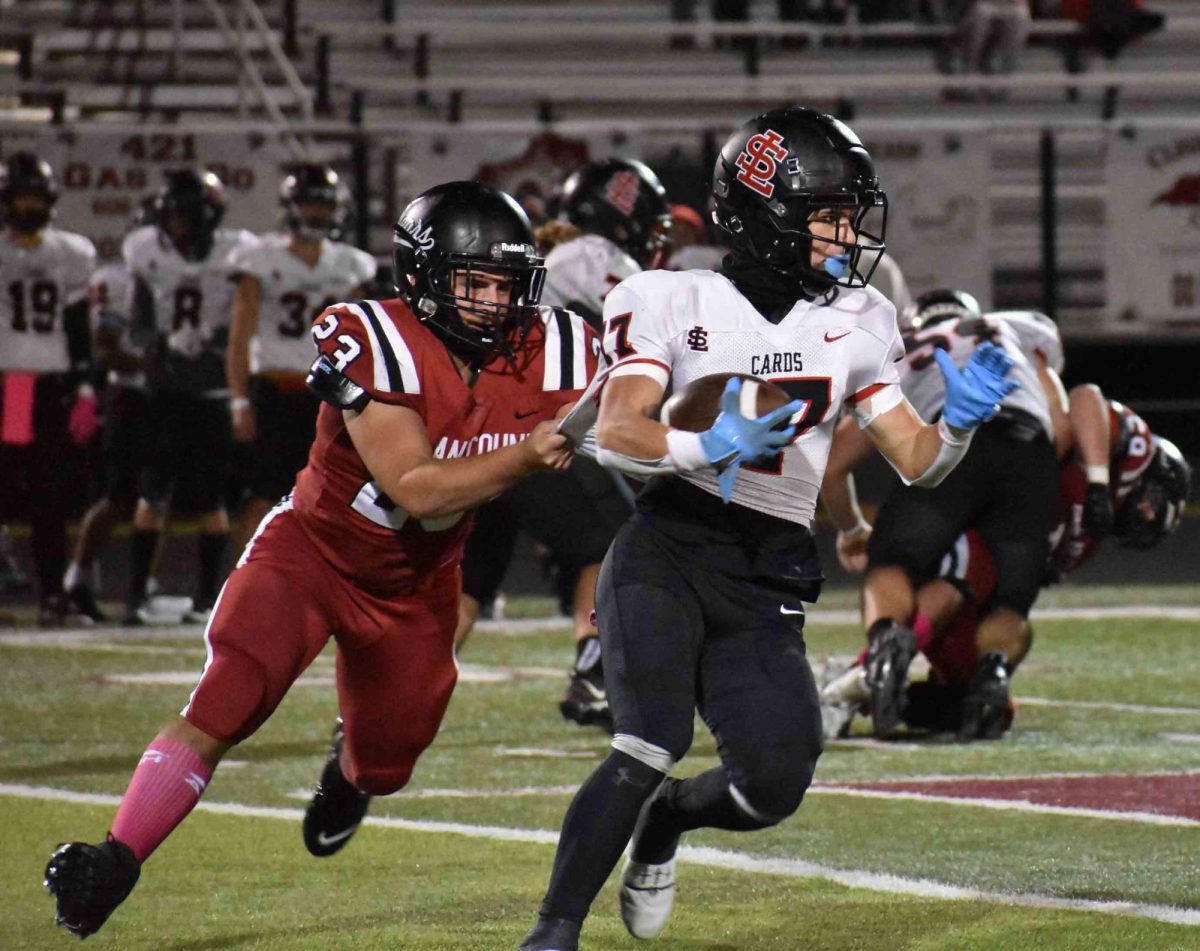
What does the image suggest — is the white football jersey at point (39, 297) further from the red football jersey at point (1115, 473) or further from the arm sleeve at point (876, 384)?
the arm sleeve at point (876, 384)

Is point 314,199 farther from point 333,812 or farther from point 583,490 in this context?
point 333,812

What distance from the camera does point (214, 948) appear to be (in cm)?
420

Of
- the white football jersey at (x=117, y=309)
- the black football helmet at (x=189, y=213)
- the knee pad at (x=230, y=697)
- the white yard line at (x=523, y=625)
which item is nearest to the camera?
the knee pad at (x=230, y=697)

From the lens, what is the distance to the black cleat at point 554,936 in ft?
12.5

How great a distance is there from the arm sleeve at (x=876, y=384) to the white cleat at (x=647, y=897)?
0.91m

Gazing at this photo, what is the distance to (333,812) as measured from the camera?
194 inches

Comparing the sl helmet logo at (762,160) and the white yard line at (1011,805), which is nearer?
the sl helmet logo at (762,160)

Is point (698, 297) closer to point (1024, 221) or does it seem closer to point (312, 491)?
point (312, 491)

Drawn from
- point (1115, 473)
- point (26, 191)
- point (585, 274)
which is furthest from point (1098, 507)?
point (26, 191)

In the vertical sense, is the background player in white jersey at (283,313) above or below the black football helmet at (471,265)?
below

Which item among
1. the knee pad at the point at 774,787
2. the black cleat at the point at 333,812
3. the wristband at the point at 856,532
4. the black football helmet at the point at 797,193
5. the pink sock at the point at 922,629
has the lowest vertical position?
the pink sock at the point at 922,629

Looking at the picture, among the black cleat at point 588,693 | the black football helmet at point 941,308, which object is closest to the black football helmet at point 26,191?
the black cleat at point 588,693

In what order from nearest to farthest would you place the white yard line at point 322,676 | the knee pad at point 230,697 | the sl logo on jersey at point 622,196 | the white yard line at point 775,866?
the knee pad at point 230,697
the white yard line at point 775,866
the sl logo on jersey at point 622,196
the white yard line at point 322,676

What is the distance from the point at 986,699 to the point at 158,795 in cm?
318
